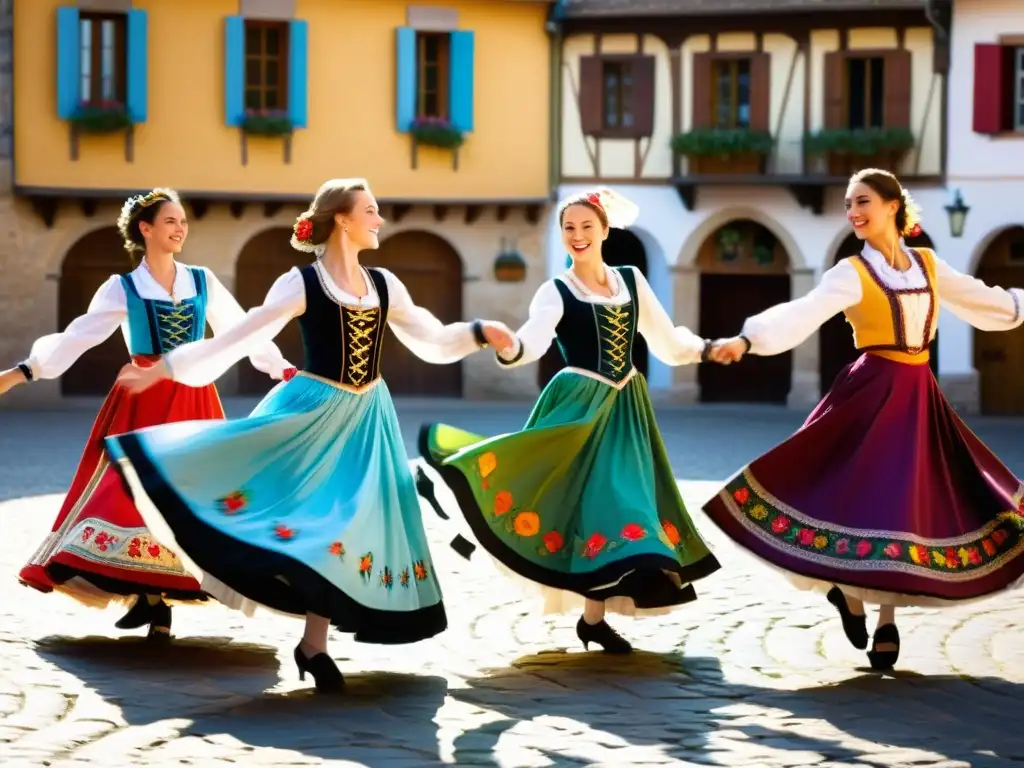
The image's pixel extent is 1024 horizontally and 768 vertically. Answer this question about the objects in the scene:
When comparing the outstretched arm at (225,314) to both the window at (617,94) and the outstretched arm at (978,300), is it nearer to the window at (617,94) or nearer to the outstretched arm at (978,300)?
the outstretched arm at (978,300)

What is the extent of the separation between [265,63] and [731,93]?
6.70m

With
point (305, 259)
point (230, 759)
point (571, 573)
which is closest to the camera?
point (230, 759)

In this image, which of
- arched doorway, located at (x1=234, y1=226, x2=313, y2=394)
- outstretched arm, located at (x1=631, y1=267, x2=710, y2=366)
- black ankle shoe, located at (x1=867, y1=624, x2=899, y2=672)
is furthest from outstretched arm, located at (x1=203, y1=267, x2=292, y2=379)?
arched doorway, located at (x1=234, y1=226, x2=313, y2=394)

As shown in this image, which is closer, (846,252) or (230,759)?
(230,759)

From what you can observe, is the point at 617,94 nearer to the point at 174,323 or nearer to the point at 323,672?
the point at 174,323

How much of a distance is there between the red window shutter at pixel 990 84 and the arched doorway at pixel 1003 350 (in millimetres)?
1902

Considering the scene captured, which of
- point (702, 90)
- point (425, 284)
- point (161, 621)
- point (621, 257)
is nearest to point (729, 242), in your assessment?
point (621, 257)

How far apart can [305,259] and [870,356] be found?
20.8m

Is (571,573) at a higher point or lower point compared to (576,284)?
lower

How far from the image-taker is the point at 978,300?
24.2 feet

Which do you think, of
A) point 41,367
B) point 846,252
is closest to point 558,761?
point 41,367

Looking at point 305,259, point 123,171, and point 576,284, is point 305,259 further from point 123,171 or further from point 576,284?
point 576,284

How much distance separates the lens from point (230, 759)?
17.3ft

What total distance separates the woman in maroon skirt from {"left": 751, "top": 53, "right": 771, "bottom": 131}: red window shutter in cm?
1946
